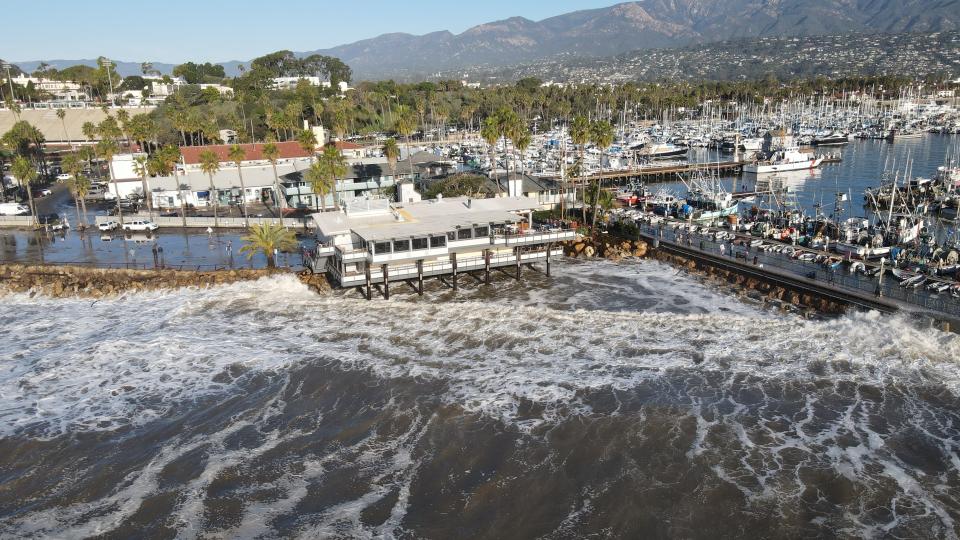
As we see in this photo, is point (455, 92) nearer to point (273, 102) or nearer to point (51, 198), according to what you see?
point (273, 102)

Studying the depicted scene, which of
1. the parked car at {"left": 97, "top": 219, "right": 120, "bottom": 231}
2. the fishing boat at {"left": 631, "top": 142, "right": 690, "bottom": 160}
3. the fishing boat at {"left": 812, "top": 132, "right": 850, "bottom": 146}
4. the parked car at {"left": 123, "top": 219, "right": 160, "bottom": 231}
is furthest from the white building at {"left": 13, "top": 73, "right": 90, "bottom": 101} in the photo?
the fishing boat at {"left": 812, "top": 132, "right": 850, "bottom": 146}

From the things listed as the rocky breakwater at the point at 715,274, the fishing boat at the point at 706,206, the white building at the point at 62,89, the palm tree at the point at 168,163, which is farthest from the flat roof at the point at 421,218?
the white building at the point at 62,89

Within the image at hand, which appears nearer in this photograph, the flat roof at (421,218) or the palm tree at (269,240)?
the flat roof at (421,218)

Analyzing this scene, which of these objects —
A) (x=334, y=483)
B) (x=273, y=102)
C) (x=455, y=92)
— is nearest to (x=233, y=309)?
(x=334, y=483)

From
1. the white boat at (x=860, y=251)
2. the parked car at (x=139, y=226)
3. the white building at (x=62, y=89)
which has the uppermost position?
the white building at (x=62, y=89)

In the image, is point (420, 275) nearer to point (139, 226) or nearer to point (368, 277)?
point (368, 277)

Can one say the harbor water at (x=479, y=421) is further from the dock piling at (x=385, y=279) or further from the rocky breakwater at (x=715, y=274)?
the rocky breakwater at (x=715, y=274)

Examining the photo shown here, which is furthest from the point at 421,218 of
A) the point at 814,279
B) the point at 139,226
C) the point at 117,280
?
the point at 139,226
